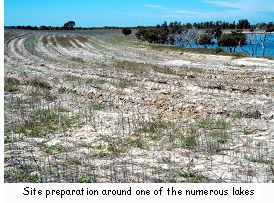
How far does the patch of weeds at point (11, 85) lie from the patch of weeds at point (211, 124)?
12.1 metres

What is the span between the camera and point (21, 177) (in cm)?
1154

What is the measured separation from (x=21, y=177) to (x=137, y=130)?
5238 mm

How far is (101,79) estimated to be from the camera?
28.1m

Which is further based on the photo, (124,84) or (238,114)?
(124,84)

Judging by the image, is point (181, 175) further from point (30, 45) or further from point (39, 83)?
point (30, 45)

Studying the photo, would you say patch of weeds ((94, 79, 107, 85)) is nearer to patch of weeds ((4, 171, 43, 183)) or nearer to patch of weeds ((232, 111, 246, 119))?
patch of weeds ((232, 111, 246, 119))

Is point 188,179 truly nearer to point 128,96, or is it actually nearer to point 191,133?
point 191,133

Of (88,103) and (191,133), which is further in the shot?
(88,103)

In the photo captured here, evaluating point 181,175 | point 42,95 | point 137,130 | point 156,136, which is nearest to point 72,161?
point 181,175

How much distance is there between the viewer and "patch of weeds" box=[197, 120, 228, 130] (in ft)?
52.1

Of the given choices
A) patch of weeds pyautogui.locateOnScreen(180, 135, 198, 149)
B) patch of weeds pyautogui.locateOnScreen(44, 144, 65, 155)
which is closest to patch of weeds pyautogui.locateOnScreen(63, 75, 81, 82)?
patch of weeds pyautogui.locateOnScreen(44, 144, 65, 155)
